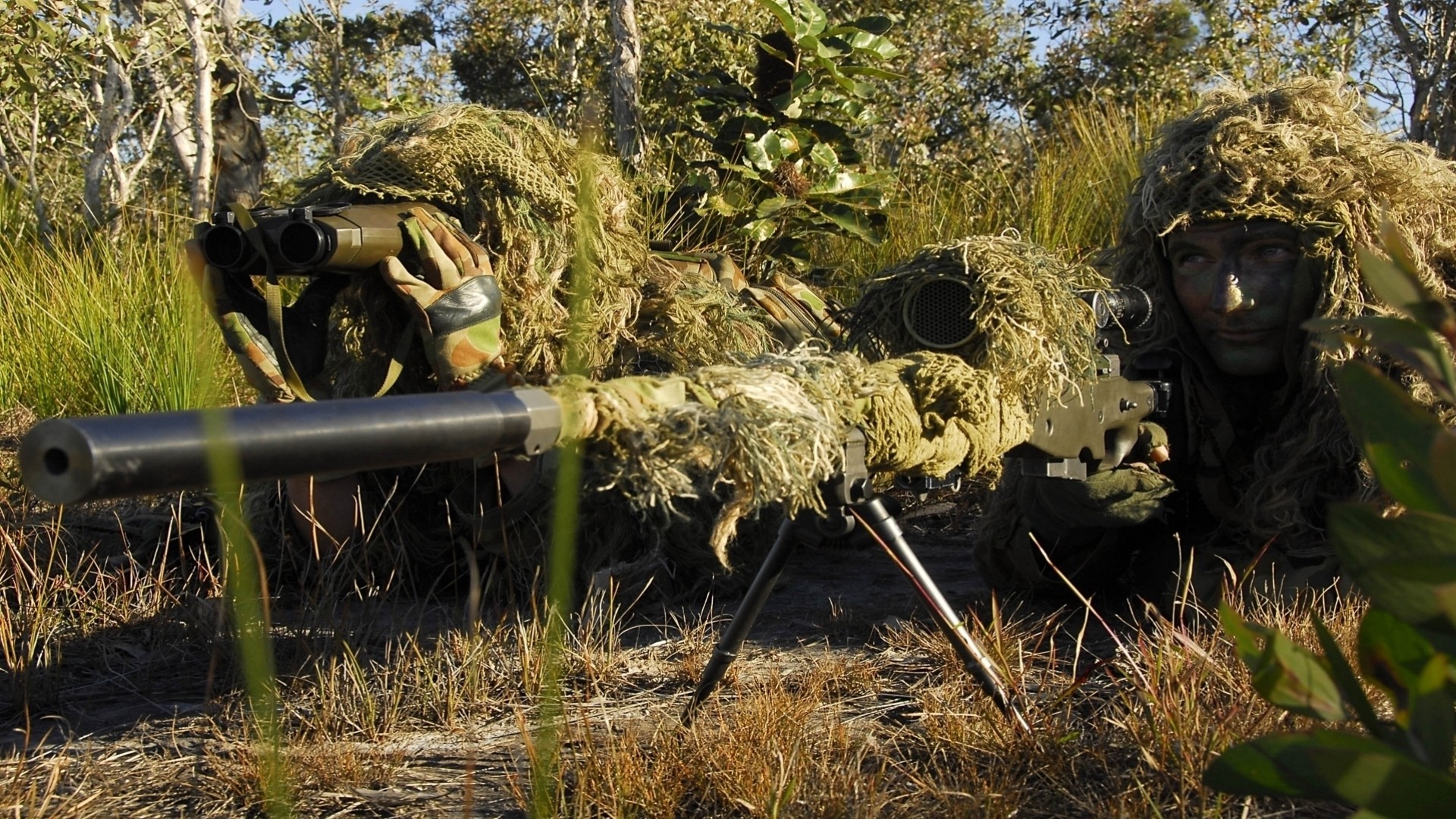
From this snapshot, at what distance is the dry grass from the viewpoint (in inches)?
80.9

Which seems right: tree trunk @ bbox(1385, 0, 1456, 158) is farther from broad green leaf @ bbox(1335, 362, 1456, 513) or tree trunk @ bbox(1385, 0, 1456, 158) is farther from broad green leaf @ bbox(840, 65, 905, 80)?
broad green leaf @ bbox(1335, 362, 1456, 513)

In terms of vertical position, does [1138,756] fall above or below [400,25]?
below

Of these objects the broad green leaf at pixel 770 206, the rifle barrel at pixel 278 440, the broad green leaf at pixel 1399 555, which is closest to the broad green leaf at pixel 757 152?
the broad green leaf at pixel 770 206

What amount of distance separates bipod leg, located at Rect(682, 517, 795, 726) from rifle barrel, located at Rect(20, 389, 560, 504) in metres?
0.73

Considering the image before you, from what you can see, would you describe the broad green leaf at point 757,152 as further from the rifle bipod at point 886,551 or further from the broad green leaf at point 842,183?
the rifle bipod at point 886,551

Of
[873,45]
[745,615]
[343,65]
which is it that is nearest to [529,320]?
[745,615]

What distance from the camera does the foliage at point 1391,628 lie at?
104cm

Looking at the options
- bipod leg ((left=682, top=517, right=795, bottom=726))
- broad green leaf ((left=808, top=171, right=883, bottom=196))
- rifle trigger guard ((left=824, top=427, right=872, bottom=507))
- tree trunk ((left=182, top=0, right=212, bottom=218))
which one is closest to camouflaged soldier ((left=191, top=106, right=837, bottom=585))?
bipod leg ((left=682, top=517, right=795, bottom=726))

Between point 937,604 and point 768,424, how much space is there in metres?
0.68

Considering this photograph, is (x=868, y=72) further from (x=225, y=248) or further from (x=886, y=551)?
(x=886, y=551)

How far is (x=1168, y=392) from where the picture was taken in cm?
285

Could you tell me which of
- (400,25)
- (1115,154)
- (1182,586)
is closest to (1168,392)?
(1182,586)

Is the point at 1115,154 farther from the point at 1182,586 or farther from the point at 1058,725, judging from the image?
the point at 1058,725

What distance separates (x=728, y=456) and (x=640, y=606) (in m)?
1.88
